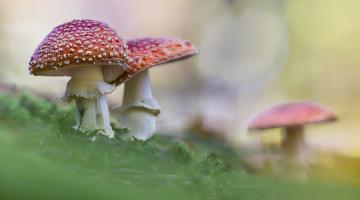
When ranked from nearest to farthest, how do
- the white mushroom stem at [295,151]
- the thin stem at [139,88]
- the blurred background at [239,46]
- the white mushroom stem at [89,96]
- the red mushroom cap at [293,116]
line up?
the white mushroom stem at [89,96] < the thin stem at [139,88] < the red mushroom cap at [293,116] < the white mushroom stem at [295,151] < the blurred background at [239,46]

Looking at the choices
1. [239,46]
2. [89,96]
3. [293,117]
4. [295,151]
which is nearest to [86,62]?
[89,96]

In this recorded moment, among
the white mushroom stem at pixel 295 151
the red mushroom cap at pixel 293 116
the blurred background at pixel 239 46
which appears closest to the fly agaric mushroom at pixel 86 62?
the red mushroom cap at pixel 293 116

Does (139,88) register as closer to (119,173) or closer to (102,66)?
(102,66)

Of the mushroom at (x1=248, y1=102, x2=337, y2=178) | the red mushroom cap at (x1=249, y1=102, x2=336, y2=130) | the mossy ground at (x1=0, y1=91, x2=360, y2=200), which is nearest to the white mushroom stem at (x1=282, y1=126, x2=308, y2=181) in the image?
the mushroom at (x1=248, y1=102, x2=337, y2=178)

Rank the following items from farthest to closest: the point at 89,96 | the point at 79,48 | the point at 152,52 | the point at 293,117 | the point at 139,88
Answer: the point at 293,117 → the point at 139,88 → the point at 152,52 → the point at 89,96 → the point at 79,48

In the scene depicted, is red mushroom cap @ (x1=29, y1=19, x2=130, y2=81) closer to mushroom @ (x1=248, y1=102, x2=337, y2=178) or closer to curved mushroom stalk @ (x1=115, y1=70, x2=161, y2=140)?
curved mushroom stalk @ (x1=115, y1=70, x2=161, y2=140)

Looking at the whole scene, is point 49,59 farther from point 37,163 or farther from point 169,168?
point 37,163

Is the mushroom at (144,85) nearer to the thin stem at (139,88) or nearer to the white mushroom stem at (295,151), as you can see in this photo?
the thin stem at (139,88)
